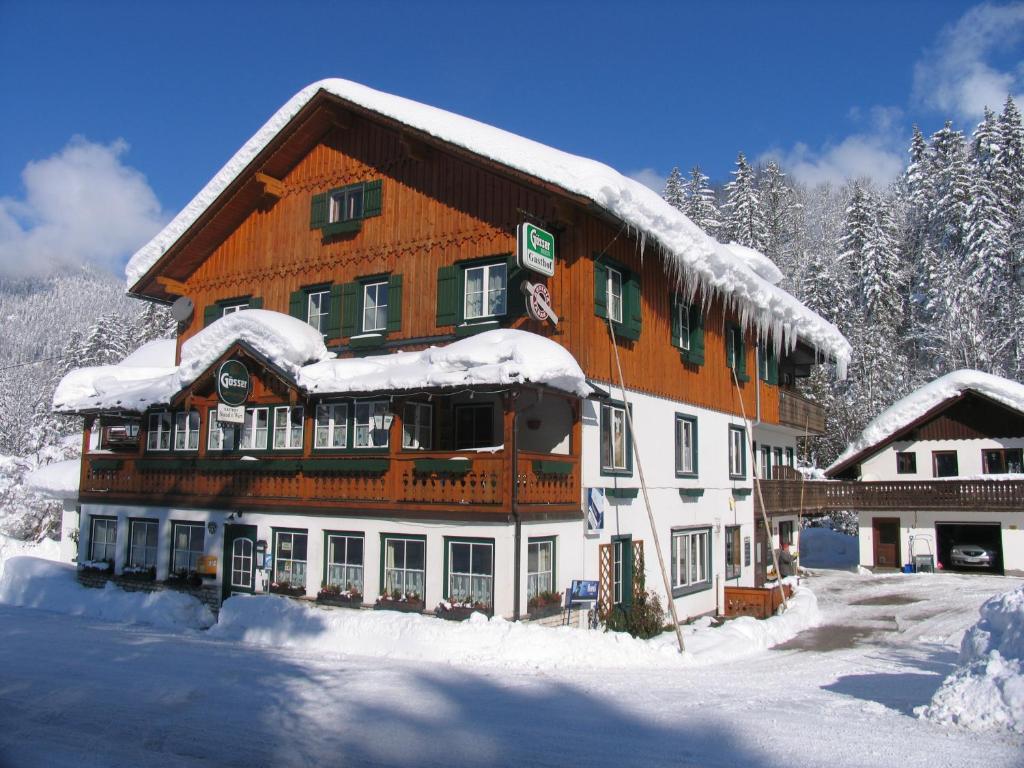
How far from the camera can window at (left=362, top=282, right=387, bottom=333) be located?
20656mm

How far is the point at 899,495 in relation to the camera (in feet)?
107

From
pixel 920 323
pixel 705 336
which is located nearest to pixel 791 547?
pixel 705 336

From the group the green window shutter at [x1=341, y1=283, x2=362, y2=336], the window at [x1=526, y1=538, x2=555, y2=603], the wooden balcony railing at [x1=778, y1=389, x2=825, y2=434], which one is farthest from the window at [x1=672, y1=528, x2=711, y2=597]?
the green window shutter at [x1=341, y1=283, x2=362, y2=336]

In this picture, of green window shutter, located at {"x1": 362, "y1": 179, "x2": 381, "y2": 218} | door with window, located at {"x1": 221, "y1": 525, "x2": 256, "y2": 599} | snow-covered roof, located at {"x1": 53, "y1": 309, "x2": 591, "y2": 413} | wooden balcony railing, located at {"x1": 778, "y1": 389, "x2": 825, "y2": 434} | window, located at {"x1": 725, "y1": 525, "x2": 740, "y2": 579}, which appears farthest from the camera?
wooden balcony railing, located at {"x1": 778, "y1": 389, "x2": 825, "y2": 434}

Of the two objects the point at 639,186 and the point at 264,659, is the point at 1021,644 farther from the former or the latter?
the point at 639,186

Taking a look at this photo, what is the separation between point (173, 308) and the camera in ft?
79.3

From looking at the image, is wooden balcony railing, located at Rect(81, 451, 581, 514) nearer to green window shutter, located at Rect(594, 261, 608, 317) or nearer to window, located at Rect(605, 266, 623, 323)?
green window shutter, located at Rect(594, 261, 608, 317)

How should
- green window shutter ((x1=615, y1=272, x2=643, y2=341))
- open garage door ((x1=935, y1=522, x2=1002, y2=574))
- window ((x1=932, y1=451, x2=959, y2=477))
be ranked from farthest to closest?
window ((x1=932, y1=451, x2=959, y2=477)) → open garage door ((x1=935, y1=522, x2=1002, y2=574)) → green window shutter ((x1=615, y1=272, x2=643, y2=341))

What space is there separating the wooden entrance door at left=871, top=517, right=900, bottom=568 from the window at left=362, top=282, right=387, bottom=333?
74.6ft

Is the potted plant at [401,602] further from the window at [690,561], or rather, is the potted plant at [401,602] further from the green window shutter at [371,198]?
the green window shutter at [371,198]

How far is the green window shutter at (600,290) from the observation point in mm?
18078

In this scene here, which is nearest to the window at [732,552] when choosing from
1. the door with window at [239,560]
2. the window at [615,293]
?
the window at [615,293]

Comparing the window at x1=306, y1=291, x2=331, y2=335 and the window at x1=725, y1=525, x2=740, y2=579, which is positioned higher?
the window at x1=306, y1=291, x2=331, y2=335

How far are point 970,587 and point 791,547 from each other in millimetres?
6296
